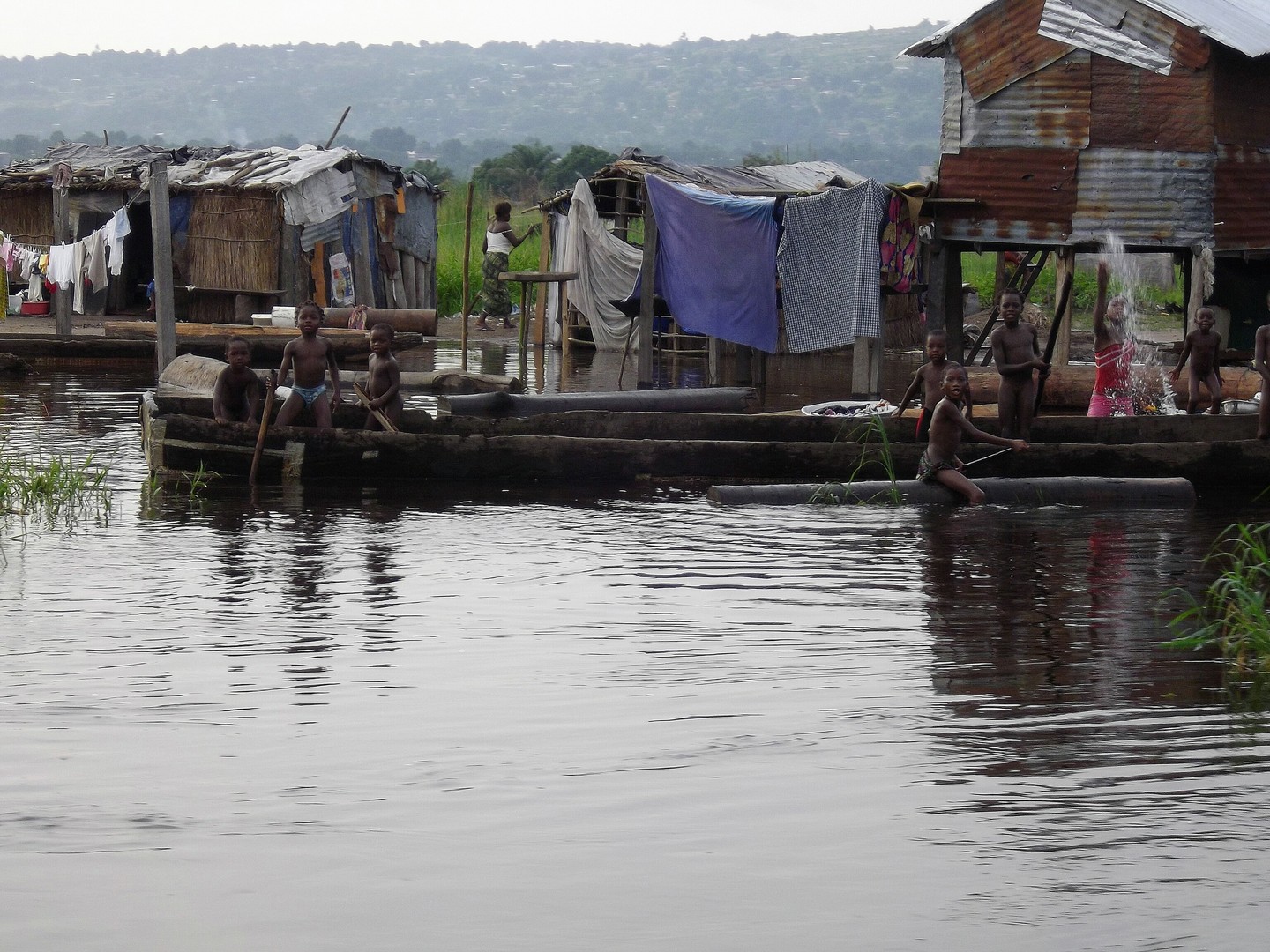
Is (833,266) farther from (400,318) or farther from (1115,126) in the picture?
(400,318)

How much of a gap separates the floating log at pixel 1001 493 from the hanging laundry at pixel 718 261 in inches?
226

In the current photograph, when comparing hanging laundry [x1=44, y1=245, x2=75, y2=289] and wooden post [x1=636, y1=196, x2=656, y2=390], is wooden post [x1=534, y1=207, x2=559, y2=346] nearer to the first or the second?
wooden post [x1=636, y1=196, x2=656, y2=390]

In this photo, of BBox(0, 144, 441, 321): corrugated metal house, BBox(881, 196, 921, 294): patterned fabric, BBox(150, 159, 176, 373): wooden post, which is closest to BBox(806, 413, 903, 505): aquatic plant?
BBox(881, 196, 921, 294): patterned fabric

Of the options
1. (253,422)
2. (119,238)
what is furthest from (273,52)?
(253,422)

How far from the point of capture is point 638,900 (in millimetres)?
3547

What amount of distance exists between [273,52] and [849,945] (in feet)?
595

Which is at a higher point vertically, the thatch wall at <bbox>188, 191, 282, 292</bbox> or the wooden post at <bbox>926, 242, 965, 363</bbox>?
the thatch wall at <bbox>188, 191, 282, 292</bbox>

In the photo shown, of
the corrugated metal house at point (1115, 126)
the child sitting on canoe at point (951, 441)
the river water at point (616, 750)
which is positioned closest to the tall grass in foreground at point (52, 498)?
the river water at point (616, 750)

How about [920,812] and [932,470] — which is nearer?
[920,812]

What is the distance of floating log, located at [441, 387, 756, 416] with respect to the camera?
467 inches

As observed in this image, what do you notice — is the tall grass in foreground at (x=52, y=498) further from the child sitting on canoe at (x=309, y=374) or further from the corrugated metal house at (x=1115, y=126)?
the corrugated metal house at (x=1115, y=126)

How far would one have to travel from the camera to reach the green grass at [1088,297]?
23328 millimetres

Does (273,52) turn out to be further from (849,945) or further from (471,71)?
(849,945)

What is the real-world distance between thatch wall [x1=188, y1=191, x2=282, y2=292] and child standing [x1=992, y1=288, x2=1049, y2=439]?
1196cm
